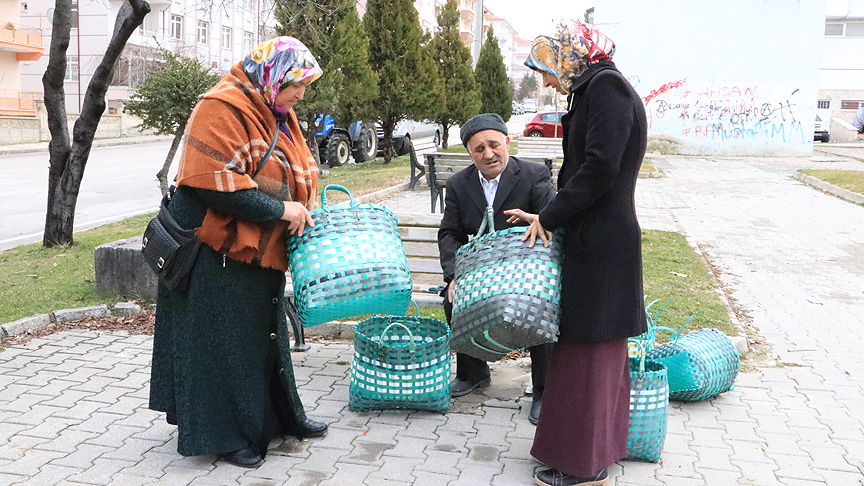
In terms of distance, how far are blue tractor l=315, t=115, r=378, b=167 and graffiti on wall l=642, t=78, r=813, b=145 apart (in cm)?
1109

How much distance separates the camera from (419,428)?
167 inches

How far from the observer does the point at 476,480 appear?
363 cm

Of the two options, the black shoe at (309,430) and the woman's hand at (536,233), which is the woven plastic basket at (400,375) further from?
the woman's hand at (536,233)

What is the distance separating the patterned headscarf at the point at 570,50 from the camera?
3.27m

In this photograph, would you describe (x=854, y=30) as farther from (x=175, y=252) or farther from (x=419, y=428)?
(x=175, y=252)

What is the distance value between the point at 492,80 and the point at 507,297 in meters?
28.3

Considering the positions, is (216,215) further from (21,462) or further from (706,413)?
(706,413)

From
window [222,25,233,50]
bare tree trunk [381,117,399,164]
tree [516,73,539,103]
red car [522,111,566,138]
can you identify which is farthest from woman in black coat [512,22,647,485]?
tree [516,73,539,103]

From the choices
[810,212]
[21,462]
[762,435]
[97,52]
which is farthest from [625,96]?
[97,52]

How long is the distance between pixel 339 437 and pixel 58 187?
5552mm

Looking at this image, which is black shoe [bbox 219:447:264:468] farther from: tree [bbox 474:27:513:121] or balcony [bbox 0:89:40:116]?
balcony [bbox 0:89:40:116]

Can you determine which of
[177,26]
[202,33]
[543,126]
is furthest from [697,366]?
[202,33]

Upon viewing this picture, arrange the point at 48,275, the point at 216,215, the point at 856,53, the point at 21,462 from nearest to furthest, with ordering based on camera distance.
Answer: the point at 216,215 < the point at 21,462 < the point at 48,275 < the point at 856,53

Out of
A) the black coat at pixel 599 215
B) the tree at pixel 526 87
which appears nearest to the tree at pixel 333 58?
the black coat at pixel 599 215
